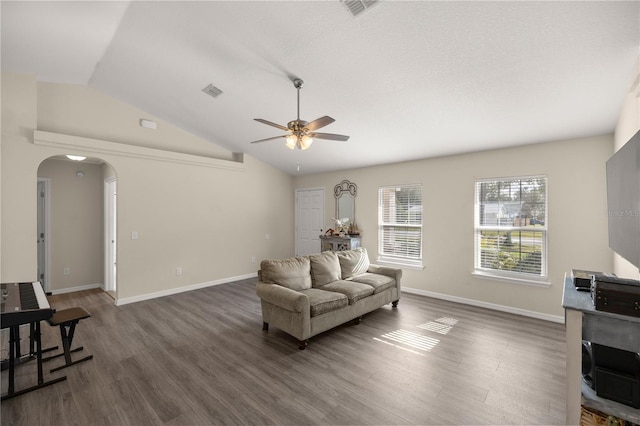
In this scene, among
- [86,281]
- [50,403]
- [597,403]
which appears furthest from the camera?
[86,281]

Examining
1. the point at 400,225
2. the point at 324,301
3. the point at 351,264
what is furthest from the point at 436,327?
the point at 400,225

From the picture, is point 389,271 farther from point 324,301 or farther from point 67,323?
point 67,323

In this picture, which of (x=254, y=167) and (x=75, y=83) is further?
(x=254, y=167)

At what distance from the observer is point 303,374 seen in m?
2.62

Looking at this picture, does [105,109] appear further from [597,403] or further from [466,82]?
[597,403]

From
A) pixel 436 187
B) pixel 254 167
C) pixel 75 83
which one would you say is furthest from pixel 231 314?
pixel 75 83

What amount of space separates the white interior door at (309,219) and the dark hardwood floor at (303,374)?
10.5ft

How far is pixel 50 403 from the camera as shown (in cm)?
222

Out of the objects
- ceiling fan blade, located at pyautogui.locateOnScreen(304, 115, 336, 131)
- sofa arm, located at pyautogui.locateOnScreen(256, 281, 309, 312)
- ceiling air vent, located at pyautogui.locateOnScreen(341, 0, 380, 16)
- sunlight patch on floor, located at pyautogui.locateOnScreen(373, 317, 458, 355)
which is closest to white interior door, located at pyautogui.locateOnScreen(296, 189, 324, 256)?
sofa arm, located at pyautogui.locateOnScreen(256, 281, 309, 312)

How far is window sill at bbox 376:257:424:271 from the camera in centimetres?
524

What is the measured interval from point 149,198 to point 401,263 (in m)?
4.83

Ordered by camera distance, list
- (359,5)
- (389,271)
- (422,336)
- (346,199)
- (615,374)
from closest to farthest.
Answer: (615,374) → (359,5) → (422,336) → (389,271) → (346,199)

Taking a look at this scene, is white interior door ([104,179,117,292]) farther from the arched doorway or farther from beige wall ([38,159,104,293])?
beige wall ([38,159,104,293])

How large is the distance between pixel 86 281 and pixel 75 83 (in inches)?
145
